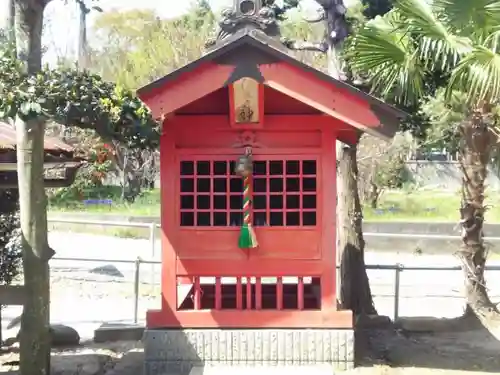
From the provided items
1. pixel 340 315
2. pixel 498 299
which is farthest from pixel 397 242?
pixel 340 315

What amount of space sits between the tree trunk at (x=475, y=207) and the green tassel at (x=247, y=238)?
3.84 m

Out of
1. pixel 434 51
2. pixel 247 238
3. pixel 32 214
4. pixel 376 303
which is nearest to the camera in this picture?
pixel 32 214

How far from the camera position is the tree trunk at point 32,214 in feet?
19.6

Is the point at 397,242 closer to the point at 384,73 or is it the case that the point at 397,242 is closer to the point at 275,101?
the point at 384,73

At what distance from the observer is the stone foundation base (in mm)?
6816

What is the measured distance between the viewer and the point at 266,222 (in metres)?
7.02

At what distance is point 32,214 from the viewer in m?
6.09

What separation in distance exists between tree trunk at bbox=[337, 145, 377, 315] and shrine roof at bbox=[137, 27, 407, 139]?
3217 millimetres

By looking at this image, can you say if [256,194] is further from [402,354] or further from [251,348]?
[402,354]

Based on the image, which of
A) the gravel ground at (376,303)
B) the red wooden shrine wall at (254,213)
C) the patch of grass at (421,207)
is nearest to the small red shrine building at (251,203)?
the red wooden shrine wall at (254,213)

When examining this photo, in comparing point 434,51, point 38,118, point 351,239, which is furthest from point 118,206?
point 38,118

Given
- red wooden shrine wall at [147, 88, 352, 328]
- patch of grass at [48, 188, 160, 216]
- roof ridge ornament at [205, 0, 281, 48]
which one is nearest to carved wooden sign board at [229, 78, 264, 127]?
red wooden shrine wall at [147, 88, 352, 328]

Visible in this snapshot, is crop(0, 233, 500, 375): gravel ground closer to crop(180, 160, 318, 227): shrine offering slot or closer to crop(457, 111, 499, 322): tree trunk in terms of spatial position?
crop(457, 111, 499, 322): tree trunk

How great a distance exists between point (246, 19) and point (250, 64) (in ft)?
2.60
